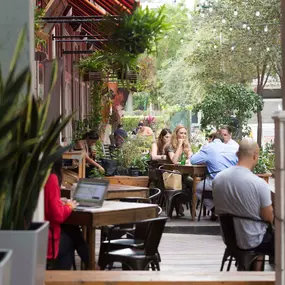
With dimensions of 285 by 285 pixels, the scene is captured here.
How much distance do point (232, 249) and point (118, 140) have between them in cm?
1123

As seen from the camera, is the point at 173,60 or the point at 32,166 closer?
the point at 32,166

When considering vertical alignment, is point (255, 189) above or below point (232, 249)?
above

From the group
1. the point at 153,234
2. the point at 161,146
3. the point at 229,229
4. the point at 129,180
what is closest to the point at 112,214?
the point at 153,234

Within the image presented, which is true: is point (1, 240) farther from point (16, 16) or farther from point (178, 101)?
point (178, 101)

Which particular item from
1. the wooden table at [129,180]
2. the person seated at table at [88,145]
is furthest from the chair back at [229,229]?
the person seated at table at [88,145]

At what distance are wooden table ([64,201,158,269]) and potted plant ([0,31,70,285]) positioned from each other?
2240 millimetres

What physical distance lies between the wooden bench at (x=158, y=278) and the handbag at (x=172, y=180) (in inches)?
238

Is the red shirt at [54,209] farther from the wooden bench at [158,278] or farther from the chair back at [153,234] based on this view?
the wooden bench at [158,278]

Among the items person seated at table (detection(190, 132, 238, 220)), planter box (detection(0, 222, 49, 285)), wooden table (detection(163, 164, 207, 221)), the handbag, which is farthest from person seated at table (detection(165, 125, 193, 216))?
planter box (detection(0, 222, 49, 285))

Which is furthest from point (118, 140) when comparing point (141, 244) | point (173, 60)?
point (173, 60)

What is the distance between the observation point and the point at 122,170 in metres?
12.1

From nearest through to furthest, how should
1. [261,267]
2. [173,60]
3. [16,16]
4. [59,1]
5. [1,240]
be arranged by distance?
[1,240] < [16,16] < [261,267] < [59,1] < [173,60]

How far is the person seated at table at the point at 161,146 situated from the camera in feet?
39.3

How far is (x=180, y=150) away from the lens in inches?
442
